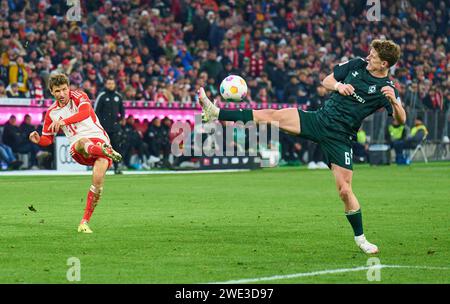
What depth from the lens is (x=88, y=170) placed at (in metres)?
28.0

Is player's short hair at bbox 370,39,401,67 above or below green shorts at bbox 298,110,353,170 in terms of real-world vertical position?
above

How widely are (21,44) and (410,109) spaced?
14.7 metres

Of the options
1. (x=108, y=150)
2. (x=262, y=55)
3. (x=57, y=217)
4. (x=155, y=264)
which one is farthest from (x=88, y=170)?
(x=155, y=264)

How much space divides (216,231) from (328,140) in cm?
232

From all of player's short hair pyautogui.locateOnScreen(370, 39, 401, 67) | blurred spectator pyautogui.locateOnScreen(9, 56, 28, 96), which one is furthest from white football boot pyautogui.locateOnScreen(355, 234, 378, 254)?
blurred spectator pyautogui.locateOnScreen(9, 56, 28, 96)

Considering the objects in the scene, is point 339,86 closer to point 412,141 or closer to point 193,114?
point 193,114

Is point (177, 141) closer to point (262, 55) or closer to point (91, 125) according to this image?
point (262, 55)

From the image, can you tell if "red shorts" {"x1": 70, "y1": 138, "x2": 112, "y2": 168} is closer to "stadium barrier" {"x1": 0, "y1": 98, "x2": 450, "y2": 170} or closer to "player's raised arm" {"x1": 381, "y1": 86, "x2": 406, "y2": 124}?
"player's raised arm" {"x1": 381, "y1": 86, "x2": 406, "y2": 124}

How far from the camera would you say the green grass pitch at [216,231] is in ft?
30.8

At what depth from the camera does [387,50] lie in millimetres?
11000

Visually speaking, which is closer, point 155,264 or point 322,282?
point 322,282

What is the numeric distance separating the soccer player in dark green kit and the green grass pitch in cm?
81

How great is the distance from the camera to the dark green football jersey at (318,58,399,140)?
11.3m

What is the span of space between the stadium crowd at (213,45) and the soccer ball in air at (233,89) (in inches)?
623
